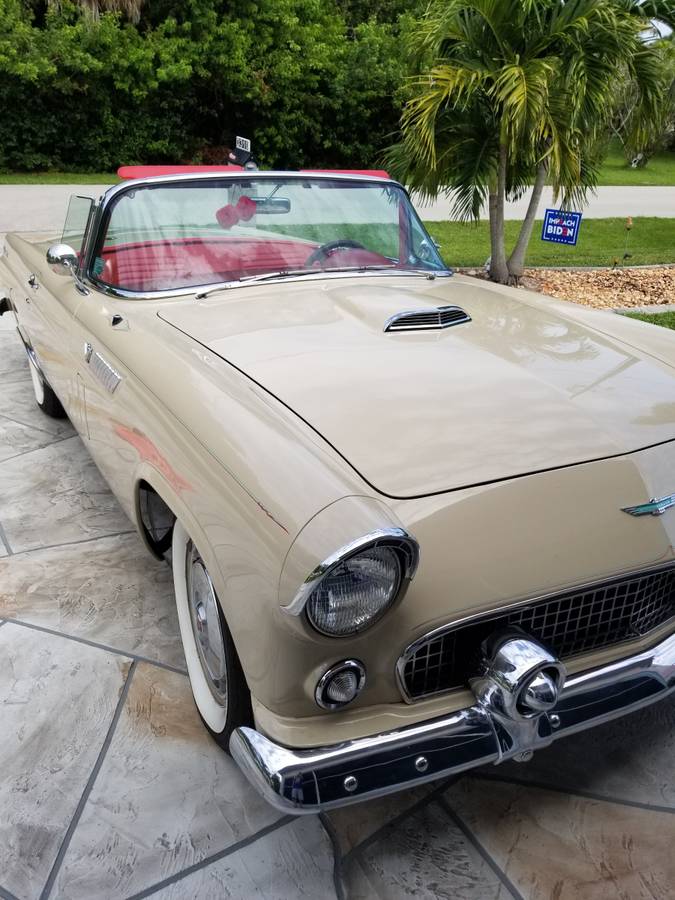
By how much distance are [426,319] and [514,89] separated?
474 cm

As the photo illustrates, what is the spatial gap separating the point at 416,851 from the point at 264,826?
37 cm

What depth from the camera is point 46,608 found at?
8.85 feet

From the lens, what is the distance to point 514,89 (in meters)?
6.33

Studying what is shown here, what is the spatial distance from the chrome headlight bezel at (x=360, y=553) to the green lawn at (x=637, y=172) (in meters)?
21.4

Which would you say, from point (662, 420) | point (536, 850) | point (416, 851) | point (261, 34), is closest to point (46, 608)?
point (416, 851)

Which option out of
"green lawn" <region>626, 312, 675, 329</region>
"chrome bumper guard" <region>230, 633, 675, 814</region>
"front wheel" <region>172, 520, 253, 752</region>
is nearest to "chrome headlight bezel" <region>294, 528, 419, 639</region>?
"chrome bumper guard" <region>230, 633, 675, 814</region>

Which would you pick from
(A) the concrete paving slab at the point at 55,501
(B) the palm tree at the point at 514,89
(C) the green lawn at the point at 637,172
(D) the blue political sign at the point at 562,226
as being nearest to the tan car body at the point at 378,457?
(A) the concrete paving slab at the point at 55,501

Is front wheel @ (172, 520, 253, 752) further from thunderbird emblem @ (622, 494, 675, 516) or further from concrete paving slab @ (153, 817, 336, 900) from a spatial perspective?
thunderbird emblem @ (622, 494, 675, 516)

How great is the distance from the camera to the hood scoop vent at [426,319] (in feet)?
8.08

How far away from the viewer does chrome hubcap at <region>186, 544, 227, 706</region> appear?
6.38 ft

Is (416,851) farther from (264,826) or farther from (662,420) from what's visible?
(662,420)

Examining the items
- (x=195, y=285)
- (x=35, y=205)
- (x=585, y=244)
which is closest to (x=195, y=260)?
(x=195, y=285)

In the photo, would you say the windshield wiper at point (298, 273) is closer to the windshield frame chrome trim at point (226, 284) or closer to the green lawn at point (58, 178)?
the windshield frame chrome trim at point (226, 284)

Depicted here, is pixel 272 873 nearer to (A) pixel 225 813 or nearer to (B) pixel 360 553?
(A) pixel 225 813
